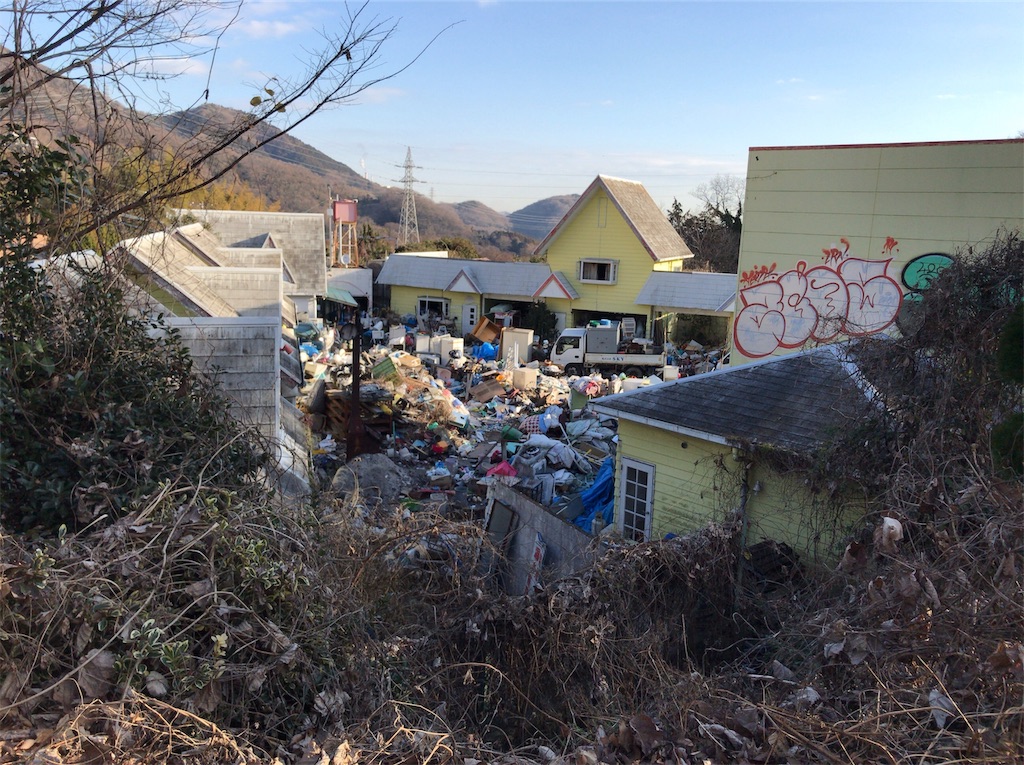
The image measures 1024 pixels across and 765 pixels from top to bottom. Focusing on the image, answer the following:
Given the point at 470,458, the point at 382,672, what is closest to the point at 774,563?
the point at 382,672

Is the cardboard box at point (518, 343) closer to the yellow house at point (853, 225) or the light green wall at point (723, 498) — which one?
the yellow house at point (853, 225)

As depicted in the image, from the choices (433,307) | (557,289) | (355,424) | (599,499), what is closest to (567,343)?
(557,289)

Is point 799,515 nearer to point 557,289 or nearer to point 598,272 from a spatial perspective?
point 557,289

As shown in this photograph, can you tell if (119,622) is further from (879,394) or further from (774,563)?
(879,394)

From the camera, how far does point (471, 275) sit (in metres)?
28.8

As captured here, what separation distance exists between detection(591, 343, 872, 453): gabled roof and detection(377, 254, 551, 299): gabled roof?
1923 cm

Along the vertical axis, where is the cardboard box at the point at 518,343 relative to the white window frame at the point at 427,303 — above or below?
below

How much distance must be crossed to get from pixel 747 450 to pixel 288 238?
22708mm

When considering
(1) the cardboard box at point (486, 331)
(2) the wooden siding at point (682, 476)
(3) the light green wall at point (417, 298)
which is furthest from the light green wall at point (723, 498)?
(3) the light green wall at point (417, 298)

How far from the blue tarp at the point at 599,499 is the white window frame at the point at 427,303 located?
18785 mm

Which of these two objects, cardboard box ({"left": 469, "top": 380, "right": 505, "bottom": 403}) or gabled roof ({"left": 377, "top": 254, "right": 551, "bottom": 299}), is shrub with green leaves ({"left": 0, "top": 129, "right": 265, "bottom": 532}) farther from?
gabled roof ({"left": 377, "top": 254, "right": 551, "bottom": 299})

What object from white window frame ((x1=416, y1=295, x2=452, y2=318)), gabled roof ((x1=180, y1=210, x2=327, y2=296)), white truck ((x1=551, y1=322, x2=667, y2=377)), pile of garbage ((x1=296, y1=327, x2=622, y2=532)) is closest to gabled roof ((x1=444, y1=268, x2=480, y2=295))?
white window frame ((x1=416, y1=295, x2=452, y2=318))

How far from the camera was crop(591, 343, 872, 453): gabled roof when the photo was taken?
7477 millimetres

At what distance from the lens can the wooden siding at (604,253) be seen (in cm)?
2694
